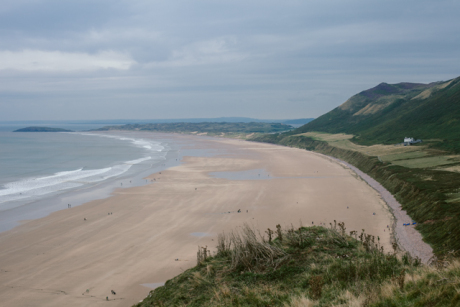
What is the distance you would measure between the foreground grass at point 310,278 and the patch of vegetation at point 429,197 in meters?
4.17

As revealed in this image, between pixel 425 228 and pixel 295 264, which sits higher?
pixel 295 264

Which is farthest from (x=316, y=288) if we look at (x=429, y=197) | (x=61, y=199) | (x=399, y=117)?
(x=399, y=117)

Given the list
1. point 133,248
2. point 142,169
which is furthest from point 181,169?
point 133,248

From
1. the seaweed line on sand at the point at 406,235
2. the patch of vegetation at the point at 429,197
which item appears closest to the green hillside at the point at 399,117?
the patch of vegetation at the point at 429,197

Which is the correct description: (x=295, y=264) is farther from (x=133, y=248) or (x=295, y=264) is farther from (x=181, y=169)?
(x=181, y=169)

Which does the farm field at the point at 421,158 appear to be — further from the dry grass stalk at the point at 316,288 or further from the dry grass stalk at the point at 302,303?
the dry grass stalk at the point at 302,303

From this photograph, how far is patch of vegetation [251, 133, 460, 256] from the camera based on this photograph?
69.1 ft

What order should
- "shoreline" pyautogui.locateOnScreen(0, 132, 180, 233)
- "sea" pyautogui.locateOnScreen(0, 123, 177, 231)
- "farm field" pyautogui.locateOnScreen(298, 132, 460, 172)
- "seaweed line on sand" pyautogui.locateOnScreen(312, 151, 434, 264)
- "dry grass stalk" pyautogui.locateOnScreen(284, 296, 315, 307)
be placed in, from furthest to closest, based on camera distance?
"farm field" pyautogui.locateOnScreen(298, 132, 460, 172) < "sea" pyautogui.locateOnScreen(0, 123, 177, 231) < "shoreline" pyautogui.locateOnScreen(0, 132, 180, 233) < "seaweed line on sand" pyautogui.locateOnScreen(312, 151, 434, 264) < "dry grass stalk" pyautogui.locateOnScreen(284, 296, 315, 307)

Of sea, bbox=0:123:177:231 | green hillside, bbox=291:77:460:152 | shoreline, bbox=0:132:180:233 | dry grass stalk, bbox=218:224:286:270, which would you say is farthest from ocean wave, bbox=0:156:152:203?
green hillside, bbox=291:77:460:152

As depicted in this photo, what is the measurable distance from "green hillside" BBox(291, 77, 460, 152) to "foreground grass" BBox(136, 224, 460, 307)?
51.4 metres

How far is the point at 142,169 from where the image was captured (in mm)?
58594

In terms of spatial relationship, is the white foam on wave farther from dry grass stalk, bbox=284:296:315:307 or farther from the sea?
dry grass stalk, bbox=284:296:315:307

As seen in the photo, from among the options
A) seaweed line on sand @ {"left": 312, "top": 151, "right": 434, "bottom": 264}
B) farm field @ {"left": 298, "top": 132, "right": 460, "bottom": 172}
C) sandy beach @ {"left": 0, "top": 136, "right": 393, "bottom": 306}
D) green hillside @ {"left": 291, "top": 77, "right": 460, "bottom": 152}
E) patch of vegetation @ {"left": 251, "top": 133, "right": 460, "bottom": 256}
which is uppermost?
green hillside @ {"left": 291, "top": 77, "right": 460, "bottom": 152}

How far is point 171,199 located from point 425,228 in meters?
23.9
